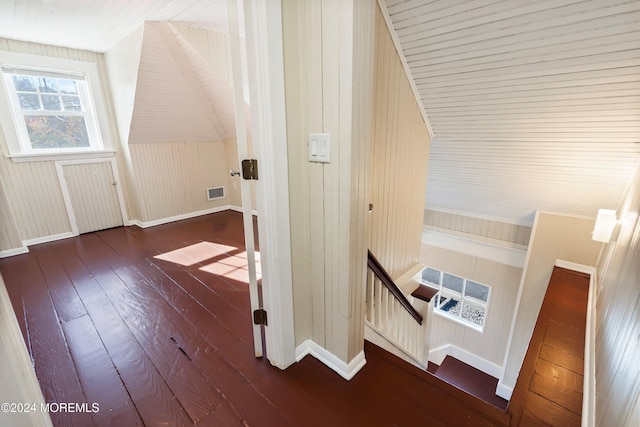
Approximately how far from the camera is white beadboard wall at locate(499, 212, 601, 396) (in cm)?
316

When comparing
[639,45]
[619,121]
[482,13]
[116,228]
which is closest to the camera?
[639,45]

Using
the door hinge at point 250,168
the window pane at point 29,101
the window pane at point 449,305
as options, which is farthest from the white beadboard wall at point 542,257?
the window pane at point 29,101

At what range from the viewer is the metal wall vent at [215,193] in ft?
15.2

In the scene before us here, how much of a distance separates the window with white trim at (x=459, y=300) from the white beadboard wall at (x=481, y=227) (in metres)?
0.80

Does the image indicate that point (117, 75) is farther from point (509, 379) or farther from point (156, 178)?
point (509, 379)

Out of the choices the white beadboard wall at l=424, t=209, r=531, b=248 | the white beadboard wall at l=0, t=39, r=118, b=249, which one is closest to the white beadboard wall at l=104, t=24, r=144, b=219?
the white beadboard wall at l=0, t=39, r=118, b=249

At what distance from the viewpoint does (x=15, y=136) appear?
10.1 ft

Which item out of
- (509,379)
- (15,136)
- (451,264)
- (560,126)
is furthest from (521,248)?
(15,136)

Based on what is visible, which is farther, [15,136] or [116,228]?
[116,228]

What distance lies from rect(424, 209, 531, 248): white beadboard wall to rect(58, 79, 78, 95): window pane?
5098mm

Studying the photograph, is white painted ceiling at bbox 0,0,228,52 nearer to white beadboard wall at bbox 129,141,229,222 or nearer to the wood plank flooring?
white beadboard wall at bbox 129,141,229,222

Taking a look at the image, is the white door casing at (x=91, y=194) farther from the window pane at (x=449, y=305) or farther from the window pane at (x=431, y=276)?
the window pane at (x=449, y=305)

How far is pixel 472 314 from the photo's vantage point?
488 cm

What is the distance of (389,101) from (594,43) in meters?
1.17
